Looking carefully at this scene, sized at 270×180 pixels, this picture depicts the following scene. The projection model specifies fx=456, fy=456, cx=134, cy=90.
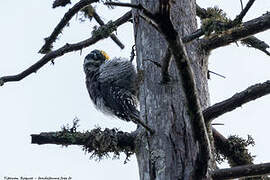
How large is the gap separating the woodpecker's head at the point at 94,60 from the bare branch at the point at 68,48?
4.84 ft

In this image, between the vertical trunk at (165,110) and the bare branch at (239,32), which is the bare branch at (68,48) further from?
the bare branch at (239,32)

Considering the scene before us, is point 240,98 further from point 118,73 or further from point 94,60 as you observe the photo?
point 94,60

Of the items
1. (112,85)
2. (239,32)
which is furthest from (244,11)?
(112,85)

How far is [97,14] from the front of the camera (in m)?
4.55

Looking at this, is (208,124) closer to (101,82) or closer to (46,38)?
(46,38)

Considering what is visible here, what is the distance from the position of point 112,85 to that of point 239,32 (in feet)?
7.62

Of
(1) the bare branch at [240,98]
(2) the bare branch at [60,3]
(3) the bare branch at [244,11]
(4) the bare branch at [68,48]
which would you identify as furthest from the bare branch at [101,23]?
(1) the bare branch at [240,98]

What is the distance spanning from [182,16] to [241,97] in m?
1.11

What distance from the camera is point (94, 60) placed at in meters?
5.59

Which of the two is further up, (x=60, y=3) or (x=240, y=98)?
(x=60, y=3)

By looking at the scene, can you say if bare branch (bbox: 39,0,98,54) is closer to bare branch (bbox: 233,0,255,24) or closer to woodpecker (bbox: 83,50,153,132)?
woodpecker (bbox: 83,50,153,132)

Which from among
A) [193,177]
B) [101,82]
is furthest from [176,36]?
[101,82]

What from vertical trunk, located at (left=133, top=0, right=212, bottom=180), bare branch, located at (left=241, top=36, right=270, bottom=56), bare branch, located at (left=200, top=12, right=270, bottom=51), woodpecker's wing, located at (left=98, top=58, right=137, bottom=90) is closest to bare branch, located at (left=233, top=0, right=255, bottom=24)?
bare branch, located at (left=200, top=12, right=270, bottom=51)

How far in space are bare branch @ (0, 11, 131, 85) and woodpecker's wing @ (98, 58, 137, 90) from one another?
818mm
